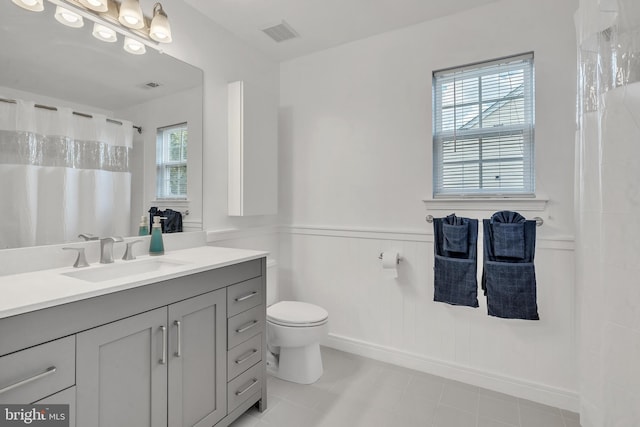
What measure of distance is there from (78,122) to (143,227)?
0.61 meters

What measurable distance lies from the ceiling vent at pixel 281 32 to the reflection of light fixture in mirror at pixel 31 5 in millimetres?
1329

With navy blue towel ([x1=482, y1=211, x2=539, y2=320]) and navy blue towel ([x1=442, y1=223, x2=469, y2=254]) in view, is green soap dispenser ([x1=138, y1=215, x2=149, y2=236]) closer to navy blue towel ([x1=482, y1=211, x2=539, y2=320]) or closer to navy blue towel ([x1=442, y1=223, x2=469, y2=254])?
navy blue towel ([x1=442, y1=223, x2=469, y2=254])

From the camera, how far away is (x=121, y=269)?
154 centimetres

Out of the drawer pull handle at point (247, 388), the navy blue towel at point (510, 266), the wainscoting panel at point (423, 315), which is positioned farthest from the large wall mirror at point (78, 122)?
the navy blue towel at point (510, 266)

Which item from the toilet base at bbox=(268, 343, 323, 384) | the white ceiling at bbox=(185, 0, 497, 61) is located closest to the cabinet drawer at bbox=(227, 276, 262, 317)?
the toilet base at bbox=(268, 343, 323, 384)

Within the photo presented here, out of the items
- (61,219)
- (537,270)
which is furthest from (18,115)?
(537,270)

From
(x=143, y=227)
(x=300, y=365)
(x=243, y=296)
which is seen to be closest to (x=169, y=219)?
(x=143, y=227)

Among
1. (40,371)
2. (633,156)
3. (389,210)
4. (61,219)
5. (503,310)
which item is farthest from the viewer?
(389,210)

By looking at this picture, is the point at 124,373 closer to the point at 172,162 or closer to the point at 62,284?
the point at 62,284

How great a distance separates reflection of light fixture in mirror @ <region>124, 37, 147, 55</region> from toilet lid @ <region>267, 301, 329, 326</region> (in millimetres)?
1785

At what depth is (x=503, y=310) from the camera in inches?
73.2

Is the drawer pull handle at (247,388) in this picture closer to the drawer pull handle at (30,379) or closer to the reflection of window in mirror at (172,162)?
the drawer pull handle at (30,379)

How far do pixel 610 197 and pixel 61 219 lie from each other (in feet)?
6.93

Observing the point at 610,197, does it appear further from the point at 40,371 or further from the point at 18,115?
the point at 18,115
